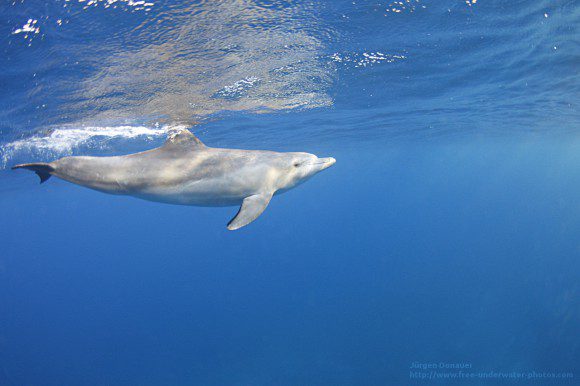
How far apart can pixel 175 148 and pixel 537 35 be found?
11.6 metres

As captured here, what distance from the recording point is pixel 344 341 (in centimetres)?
2384

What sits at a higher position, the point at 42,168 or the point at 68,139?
the point at 42,168

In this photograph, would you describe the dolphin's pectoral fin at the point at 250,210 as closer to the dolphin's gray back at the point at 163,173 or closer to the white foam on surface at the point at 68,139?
the dolphin's gray back at the point at 163,173

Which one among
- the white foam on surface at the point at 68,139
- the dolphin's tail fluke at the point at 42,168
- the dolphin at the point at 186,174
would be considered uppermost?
the dolphin's tail fluke at the point at 42,168

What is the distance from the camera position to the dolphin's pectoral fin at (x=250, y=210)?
173 inches

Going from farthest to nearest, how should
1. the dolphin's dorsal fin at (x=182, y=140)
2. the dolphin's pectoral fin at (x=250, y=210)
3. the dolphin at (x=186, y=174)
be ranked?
the dolphin's dorsal fin at (x=182, y=140) < the dolphin at (x=186, y=174) < the dolphin's pectoral fin at (x=250, y=210)

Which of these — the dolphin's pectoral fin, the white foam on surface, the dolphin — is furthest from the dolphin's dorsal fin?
the white foam on surface

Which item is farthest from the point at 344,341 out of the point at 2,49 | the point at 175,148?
the point at 2,49

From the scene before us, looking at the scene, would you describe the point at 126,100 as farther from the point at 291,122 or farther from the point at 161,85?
the point at 291,122

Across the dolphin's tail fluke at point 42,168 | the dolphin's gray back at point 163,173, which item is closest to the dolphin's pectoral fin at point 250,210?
the dolphin's gray back at point 163,173

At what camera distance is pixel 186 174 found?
5.02 metres

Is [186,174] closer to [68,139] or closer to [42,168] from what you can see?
[42,168]

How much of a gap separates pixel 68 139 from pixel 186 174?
15.1 metres

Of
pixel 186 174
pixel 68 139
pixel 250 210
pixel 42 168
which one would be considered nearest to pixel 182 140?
pixel 186 174
